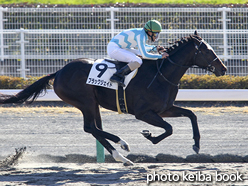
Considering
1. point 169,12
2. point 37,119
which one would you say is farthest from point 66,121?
point 169,12

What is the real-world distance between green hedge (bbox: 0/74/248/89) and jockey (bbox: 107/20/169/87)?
180 inches

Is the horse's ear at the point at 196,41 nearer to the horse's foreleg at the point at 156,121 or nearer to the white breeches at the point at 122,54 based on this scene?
the white breeches at the point at 122,54

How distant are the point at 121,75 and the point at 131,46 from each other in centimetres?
54

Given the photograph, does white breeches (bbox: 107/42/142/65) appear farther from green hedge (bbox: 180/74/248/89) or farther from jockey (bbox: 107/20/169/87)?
green hedge (bbox: 180/74/248/89)

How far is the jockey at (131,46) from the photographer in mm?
5320

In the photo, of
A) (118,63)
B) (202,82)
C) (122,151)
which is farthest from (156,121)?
(202,82)

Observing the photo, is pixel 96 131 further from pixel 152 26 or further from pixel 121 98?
pixel 152 26

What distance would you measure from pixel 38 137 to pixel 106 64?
2.27 meters

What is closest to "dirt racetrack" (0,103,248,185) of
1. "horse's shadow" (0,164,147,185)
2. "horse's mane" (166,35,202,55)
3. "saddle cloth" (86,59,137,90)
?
"horse's shadow" (0,164,147,185)

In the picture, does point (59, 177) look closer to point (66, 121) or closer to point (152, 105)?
point (152, 105)

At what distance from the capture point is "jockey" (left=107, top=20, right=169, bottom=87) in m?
5.32

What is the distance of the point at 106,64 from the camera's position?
5.56 m

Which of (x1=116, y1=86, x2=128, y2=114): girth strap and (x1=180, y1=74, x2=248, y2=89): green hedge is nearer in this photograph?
(x1=116, y1=86, x2=128, y2=114): girth strap

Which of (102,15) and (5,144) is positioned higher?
(102,15)
